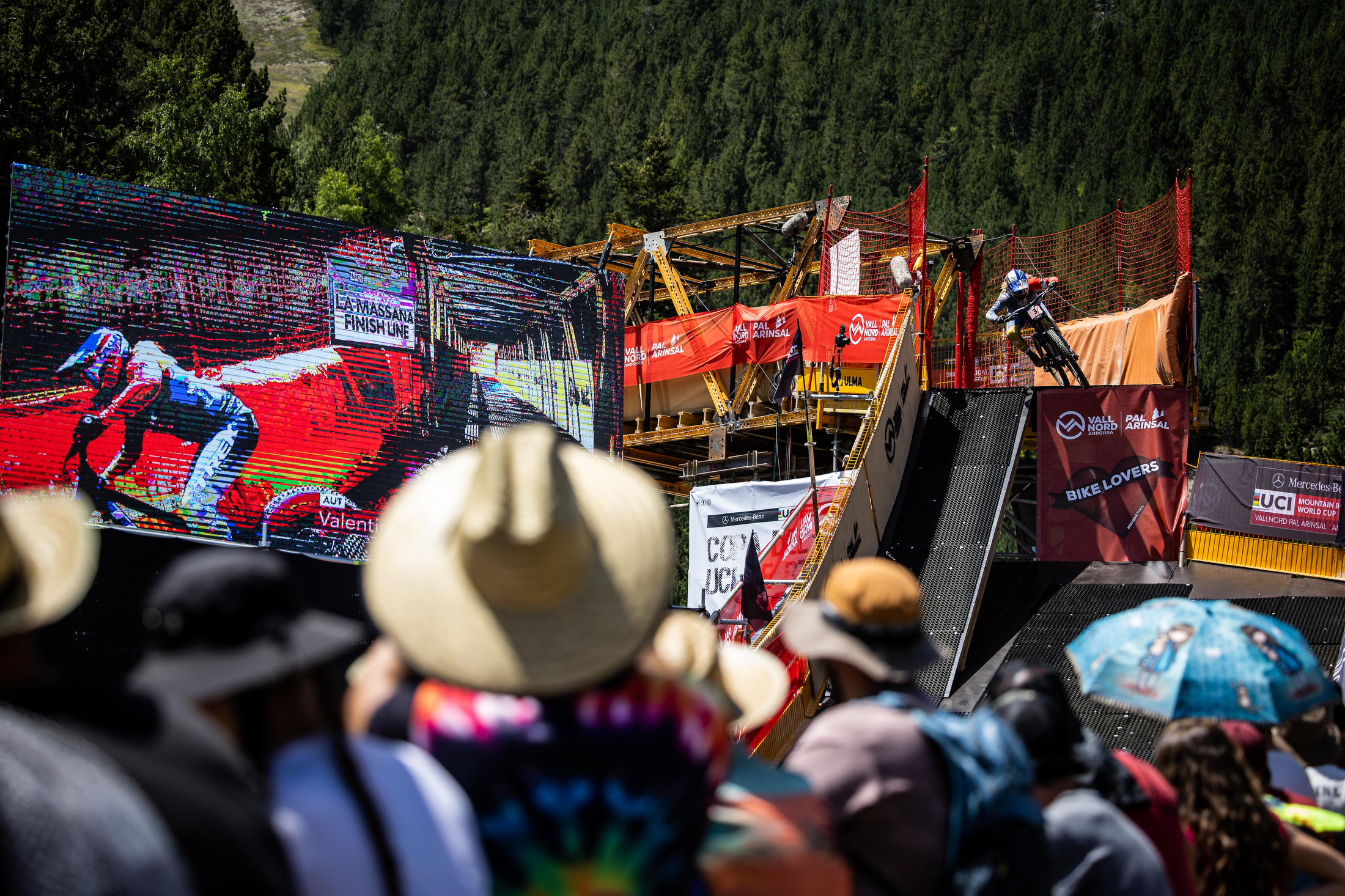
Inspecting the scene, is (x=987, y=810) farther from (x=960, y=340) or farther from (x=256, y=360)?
(x=960, y=340)

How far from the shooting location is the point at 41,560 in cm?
167

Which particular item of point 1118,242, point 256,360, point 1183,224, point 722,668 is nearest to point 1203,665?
point 722,668

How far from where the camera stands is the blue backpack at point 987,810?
2.82 meters

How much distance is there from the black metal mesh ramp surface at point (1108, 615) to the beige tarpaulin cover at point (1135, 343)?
2.76m

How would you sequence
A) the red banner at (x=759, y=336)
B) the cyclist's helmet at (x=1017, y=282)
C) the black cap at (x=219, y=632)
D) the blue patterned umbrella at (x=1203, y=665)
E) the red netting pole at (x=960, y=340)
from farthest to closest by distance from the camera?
the red banner at (x=759, y=336) → the red netting pole at (x=960, y=340) → the cyclist's helmet at (x=1017, y=282) → the blue patterned umbrella at (x=1203, y=665) → the black cap at (x=219, y=632)

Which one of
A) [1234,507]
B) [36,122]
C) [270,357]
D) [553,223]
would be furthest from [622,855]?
[553,223]

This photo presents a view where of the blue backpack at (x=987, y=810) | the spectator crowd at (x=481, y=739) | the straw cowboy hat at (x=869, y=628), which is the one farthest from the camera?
the straw cowboy hat at (x=869, y=628)

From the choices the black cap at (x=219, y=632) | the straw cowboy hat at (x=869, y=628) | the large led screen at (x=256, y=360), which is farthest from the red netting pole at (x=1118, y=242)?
the black cap at (x=219, y=632)

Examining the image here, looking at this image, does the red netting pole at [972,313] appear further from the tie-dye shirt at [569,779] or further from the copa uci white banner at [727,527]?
the tie-dye shirt at [569,779]

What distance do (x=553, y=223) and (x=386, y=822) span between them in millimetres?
64424

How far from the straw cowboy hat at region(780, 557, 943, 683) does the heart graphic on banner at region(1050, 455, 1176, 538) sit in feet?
42.9

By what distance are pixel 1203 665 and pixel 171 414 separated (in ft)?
42.5

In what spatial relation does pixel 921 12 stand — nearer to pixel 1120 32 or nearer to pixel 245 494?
pixel 1120 32

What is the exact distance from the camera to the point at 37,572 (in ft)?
5.41
